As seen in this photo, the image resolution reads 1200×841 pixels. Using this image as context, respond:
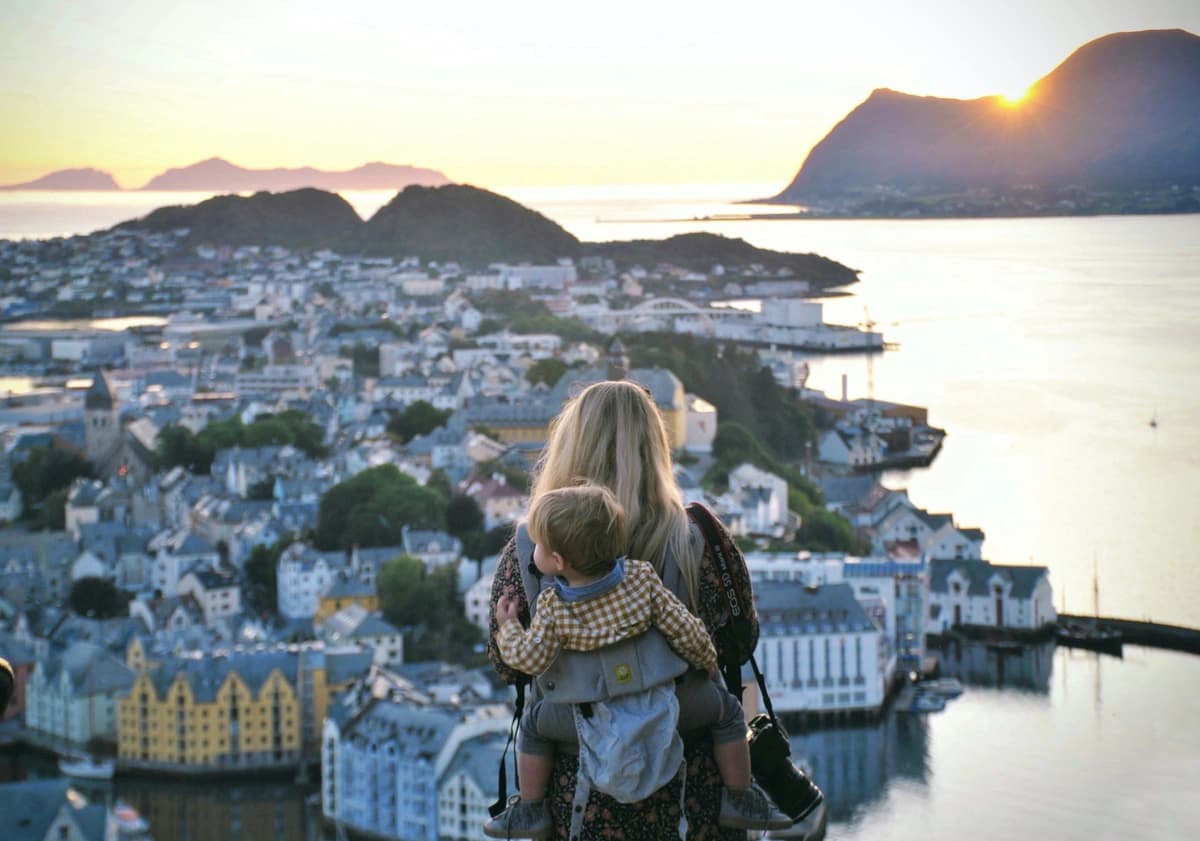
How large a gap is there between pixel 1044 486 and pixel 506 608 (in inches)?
339

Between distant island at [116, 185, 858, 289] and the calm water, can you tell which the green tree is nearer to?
the calm water

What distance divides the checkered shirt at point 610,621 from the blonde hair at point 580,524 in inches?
0.6

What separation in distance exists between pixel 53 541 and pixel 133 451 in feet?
8.49

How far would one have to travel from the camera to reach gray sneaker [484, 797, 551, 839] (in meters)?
0.74

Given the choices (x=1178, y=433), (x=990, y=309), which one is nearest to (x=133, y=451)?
(x=1178, y=433)

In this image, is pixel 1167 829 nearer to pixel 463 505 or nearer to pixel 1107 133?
pixel 463 505

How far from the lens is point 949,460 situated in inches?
411

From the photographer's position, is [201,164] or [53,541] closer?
[53,541]

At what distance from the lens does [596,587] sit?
2.28 ft

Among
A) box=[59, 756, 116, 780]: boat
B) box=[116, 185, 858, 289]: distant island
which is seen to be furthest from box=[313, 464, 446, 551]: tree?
box=[116, 185, 858, 289]: distant island

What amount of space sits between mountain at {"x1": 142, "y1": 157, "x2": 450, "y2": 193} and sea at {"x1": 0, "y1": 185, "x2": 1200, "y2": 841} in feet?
2.78

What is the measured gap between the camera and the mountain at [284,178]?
70.7 ft

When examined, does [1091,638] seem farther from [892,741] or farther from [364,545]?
[364,545]

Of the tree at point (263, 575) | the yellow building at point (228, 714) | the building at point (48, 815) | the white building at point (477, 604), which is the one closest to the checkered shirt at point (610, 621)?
the building at point (48, 815)
